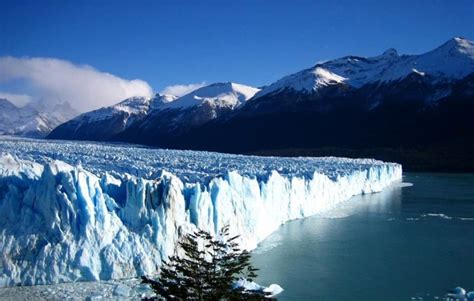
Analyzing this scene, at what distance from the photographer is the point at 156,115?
104 meters

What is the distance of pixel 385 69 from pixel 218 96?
35677 millimetres

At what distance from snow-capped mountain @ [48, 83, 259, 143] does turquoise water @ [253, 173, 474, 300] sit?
242 ft

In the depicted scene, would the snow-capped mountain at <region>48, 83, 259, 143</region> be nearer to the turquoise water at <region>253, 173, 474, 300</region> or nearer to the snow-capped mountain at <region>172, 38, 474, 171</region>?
the snow-capped mountain at <region>172, 38, 474, 171</region>

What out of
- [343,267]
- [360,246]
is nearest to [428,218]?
[360,246]

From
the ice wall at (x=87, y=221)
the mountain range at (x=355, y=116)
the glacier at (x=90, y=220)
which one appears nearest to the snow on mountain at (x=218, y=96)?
the mountain range at (x=355, y=116)

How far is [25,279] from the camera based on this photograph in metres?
8.35

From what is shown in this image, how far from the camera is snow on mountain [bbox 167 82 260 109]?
99.0 meters

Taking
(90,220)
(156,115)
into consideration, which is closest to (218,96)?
(156,115)

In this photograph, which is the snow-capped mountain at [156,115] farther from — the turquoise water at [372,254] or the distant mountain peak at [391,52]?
the turquoise water at [372,254]

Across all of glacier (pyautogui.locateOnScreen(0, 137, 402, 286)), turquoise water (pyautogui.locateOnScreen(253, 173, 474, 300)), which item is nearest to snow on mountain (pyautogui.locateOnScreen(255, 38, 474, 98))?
turquoise water (pyautogui.locateOnScreen(253, 173, 474, 300))

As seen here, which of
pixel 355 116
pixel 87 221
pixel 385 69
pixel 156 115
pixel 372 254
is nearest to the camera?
pixel 87 221

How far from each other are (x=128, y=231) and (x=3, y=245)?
6.92ft

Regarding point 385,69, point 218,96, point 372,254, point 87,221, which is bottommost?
point 372,254

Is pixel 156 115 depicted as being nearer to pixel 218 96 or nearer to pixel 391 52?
pixel 218 96
